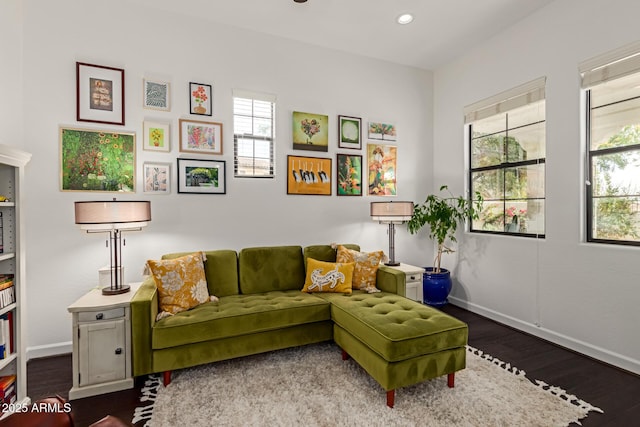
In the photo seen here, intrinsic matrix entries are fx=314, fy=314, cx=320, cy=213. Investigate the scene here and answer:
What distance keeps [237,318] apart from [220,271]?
26.8 inches

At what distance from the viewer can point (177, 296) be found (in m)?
2.46

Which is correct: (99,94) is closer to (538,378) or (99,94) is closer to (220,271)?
(220,271)

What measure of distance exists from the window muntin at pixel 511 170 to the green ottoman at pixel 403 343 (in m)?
1.74

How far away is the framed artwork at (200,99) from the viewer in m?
3.14

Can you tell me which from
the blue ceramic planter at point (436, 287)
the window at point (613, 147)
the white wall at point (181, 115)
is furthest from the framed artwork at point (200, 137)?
the window at point (613, 147)

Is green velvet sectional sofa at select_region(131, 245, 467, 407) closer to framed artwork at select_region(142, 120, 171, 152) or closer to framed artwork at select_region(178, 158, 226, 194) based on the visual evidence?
framed artwork at select_region(178, 158, 226, 194)

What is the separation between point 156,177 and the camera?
3.02 m

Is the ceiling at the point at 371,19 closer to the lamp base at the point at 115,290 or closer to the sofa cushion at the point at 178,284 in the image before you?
the sofa cushion at the point at 178,284

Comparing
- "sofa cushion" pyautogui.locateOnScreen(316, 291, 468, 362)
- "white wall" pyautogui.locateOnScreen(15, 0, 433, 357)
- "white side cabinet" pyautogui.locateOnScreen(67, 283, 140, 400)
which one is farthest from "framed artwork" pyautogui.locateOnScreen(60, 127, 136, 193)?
"sofa cushion" pyautogui.locateOnScreen(316, 291, 468, 362)

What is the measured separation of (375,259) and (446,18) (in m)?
2.54

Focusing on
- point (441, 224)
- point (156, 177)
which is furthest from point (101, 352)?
point (441, 224)

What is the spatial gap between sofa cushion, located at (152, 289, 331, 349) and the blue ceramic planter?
65.4 inches

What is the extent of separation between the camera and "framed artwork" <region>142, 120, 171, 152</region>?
297 centimetres

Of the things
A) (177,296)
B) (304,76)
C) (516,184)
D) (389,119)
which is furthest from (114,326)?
(516,184)
